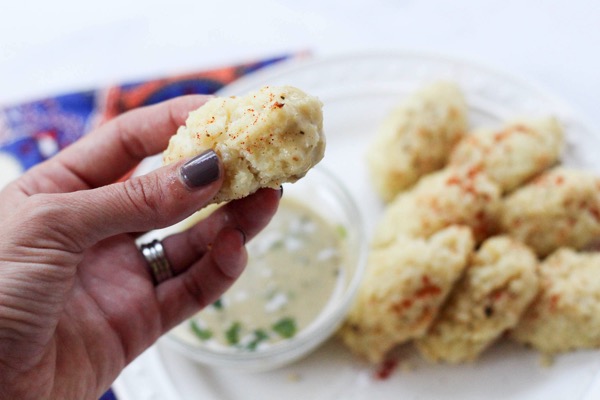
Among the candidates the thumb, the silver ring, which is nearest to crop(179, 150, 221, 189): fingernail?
the thumb

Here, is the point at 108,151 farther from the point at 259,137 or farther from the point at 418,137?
the point at 418,137

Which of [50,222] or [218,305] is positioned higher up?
[50,222]

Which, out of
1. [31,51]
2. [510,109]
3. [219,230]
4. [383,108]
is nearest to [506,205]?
[510,109]

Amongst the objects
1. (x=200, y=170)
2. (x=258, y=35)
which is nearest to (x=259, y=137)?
(x=200, y=170)

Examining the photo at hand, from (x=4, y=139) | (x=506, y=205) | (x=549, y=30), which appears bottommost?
(x=4, y=139)

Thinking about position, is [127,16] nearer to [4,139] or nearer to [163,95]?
[163,95]

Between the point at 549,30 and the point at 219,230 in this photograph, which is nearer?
the point at 219,230

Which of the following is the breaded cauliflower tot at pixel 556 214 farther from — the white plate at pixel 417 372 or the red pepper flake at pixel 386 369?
the red pepper flake at pixel 386 369
